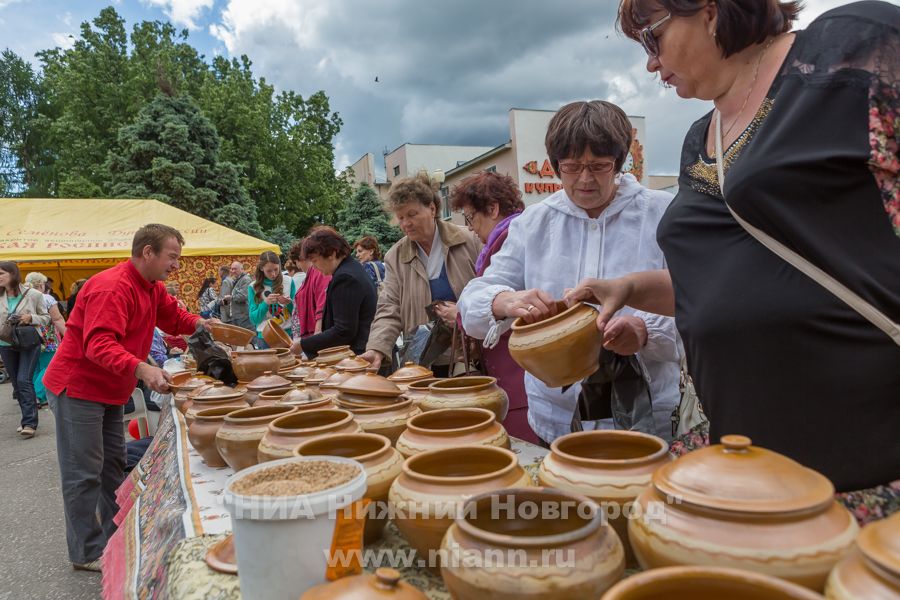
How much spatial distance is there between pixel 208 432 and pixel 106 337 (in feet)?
5.02

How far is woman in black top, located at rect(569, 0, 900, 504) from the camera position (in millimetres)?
972

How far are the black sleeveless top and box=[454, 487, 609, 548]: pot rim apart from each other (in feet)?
1.60

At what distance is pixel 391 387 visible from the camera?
1.78 m

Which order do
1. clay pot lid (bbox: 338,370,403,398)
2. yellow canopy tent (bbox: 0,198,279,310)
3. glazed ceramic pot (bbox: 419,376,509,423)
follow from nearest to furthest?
glazed ceramic pot (bbox: 419,376,509,423), clay pot lid (bbox: 338,370,403,398), yellow canopy tent (bbox: 0,198,279,310)

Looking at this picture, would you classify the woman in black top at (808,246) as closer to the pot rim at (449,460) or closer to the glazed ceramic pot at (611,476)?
the glazed ceramic pot at (611,476)

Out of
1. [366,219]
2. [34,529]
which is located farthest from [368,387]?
[366,219]

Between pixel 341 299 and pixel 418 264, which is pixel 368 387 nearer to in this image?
pixel 418 264

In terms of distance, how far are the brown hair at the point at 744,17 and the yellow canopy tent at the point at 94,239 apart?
12017 millimetres

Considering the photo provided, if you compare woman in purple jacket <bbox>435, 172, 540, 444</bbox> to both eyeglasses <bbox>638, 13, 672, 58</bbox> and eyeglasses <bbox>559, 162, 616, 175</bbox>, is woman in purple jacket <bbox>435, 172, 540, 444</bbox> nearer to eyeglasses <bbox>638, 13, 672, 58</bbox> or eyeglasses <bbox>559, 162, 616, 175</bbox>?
eyeglasses <bbox>559, 162, 616, 175</bbox>

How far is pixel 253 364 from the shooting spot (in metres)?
3.15

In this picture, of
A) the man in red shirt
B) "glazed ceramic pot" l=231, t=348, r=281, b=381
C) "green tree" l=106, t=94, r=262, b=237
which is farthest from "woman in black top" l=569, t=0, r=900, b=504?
"green tree" l=106, t=94, r=262, b=237

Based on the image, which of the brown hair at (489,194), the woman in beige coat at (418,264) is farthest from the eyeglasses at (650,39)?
the woman in beige coat at (418,264)

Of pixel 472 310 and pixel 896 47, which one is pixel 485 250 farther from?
pixel 896 47

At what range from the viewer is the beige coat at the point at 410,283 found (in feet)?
10.9
